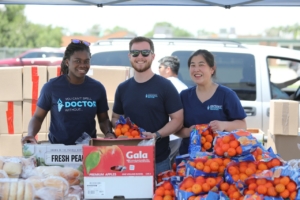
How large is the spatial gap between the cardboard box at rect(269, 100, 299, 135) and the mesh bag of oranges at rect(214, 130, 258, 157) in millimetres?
2858

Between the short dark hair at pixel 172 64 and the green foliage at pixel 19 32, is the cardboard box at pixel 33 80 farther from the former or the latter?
the green foliage at pixel 19 32

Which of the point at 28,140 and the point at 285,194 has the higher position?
the point at 28,140

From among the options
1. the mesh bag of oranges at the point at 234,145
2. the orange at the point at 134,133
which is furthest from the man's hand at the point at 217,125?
the orange at the point at 134,133

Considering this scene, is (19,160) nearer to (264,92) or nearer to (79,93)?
(79,93)

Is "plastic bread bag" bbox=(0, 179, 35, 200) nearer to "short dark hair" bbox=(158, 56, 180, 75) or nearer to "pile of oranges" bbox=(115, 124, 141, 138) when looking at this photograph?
"pile of oranges" bbox=(115, 124, 141, 138)

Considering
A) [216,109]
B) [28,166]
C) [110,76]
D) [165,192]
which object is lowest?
[165,192]

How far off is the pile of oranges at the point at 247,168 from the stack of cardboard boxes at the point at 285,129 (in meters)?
2.85

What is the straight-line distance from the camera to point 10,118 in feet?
20.7

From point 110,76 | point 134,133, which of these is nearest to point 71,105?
point 134,133

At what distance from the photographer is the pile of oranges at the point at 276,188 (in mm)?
2781

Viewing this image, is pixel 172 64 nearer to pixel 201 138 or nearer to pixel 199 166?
pixel 201 138

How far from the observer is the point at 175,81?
6109 millimetres

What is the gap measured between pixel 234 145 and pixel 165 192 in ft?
1.69

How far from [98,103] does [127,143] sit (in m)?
0.82
